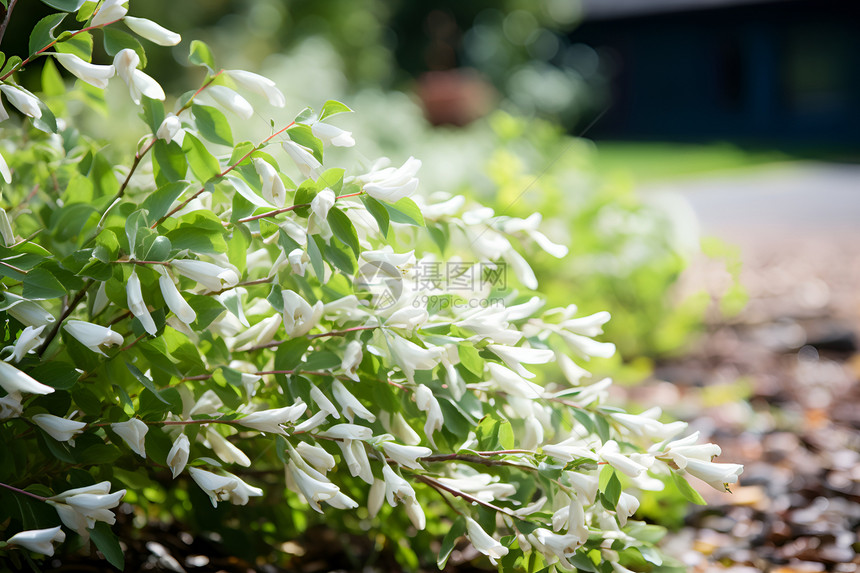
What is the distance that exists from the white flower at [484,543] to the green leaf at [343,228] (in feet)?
1.45

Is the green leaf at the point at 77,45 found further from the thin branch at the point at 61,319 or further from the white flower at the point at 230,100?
the thin branch at the point at 61,319

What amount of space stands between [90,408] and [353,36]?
11.4 m

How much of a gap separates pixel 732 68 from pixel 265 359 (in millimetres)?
19198

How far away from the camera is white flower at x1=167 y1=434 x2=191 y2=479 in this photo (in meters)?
1.07

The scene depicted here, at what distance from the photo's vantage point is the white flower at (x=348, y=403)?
1118 millimetres

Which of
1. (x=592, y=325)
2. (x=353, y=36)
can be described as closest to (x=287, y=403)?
(x=592, y=325)

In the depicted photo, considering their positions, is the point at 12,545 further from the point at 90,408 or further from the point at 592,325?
the point at 592,325

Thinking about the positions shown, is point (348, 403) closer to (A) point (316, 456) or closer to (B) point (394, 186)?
(A) point (316, 456)

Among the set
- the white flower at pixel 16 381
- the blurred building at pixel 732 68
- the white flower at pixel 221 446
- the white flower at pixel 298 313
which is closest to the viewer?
the white flower at pixel 16 381

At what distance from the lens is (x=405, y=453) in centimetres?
110

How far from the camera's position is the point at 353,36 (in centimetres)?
1186

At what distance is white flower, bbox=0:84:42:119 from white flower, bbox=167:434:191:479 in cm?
50

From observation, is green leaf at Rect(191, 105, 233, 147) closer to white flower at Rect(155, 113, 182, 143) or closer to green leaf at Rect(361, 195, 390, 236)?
white flower at Rect(155, 113, 182, 143)

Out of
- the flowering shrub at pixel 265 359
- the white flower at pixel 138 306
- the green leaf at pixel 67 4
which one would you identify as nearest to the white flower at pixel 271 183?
the flowering shrub at pixel 265 359
